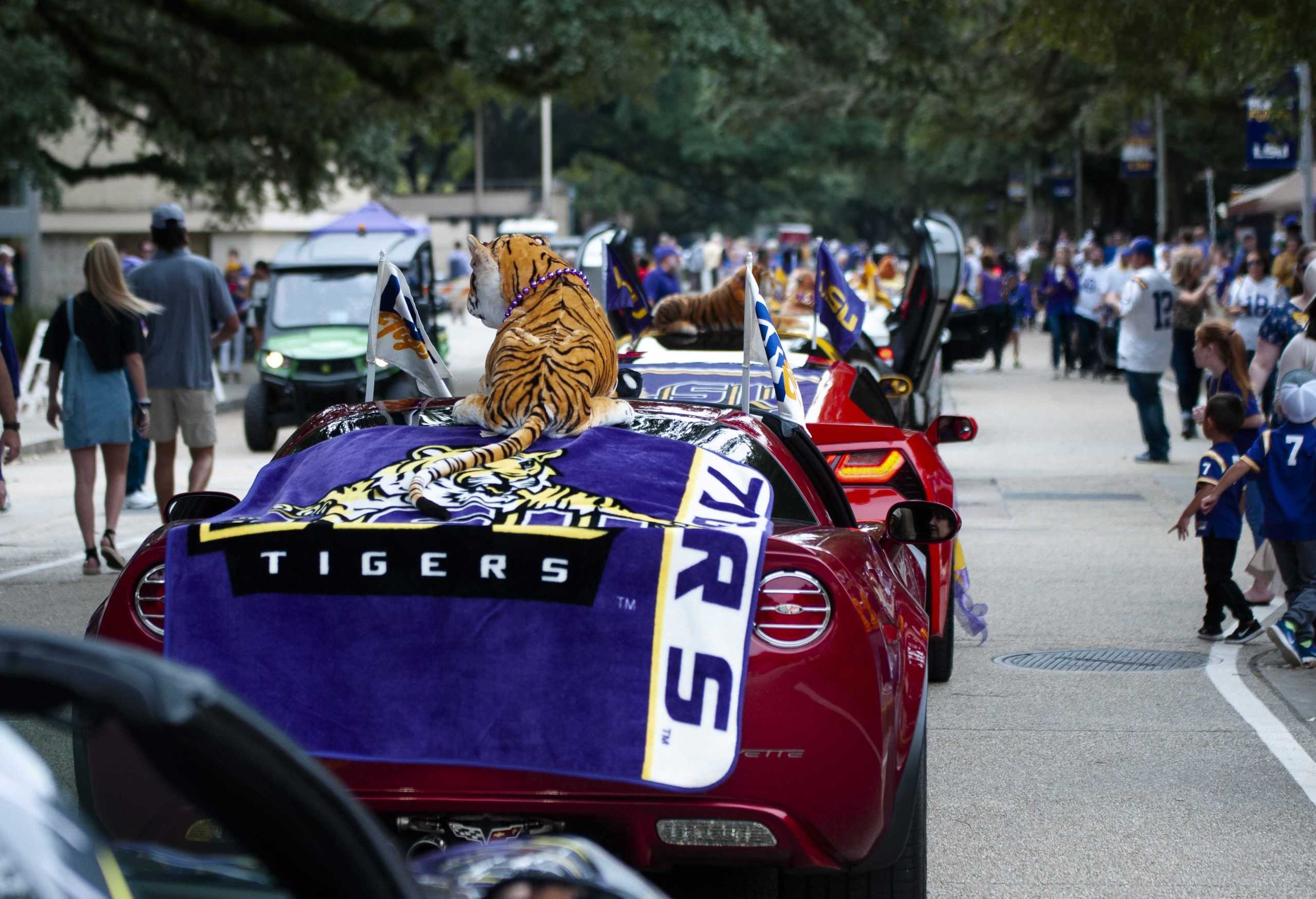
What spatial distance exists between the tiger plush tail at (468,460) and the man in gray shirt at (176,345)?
20.8 ft

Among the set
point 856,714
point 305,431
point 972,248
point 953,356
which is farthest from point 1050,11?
point 972,248

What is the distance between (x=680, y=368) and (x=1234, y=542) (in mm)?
2655

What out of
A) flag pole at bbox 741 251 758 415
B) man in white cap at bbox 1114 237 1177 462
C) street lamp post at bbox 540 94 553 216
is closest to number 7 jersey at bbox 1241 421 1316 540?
flag pole at bbox 741 251 758 415

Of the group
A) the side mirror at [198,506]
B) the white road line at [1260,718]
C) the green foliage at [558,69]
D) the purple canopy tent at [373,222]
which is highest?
the green foliage at [558,69]

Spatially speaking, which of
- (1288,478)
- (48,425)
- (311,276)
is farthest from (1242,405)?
(48,425)

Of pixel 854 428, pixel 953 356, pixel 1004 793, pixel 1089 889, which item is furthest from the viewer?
pixel 953 356

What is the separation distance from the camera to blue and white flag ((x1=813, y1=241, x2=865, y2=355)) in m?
11.0

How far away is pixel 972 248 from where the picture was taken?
1650 inches

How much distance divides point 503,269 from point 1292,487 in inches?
153

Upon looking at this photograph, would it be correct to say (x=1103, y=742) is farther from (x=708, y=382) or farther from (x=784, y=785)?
(x=784, y=785)

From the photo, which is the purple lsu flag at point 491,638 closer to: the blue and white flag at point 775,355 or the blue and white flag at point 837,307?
the blue and white flag at point 775,355

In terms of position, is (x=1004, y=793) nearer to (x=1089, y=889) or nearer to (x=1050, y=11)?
(x=1089, y=889)

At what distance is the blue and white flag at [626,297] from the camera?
12859 millimetres

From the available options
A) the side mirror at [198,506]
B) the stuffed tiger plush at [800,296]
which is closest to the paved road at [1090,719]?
the side mirror at [198,506]
